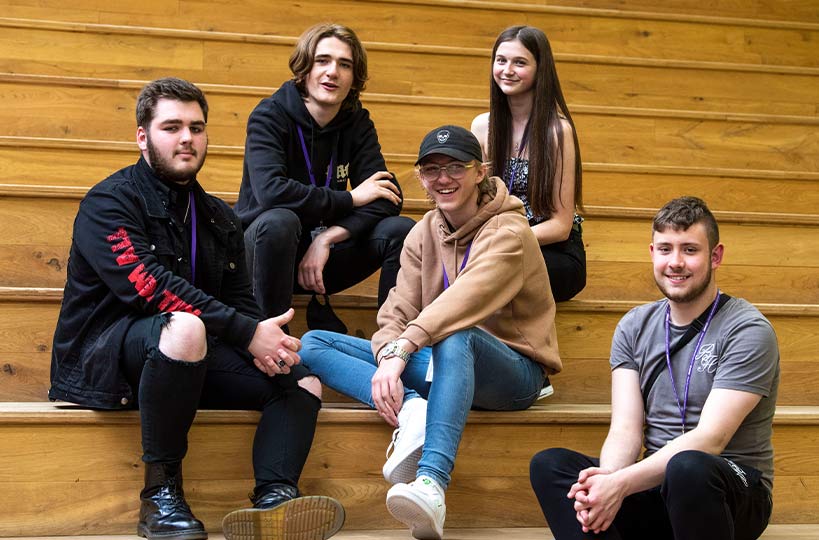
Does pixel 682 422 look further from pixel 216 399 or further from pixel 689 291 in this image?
pixel 216 399

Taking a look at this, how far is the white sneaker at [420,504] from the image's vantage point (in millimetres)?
1704

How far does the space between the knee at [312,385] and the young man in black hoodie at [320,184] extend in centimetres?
21

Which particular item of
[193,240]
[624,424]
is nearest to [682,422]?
[624,424]

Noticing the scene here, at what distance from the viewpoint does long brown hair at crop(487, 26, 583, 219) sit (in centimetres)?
227

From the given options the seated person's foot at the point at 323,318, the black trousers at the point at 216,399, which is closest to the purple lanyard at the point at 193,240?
the black trousers at the point at 216,399

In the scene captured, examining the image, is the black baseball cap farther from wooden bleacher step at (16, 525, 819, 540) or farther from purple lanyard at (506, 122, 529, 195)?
wooden bleacher step at (16, 525, 819, 540)

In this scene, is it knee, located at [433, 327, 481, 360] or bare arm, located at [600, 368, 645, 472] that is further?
knee, located at [433, 327, 481, 360]

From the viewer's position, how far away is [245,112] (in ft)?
9.26

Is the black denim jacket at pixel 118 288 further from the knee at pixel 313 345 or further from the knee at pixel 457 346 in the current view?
the knee at pixel 457 346

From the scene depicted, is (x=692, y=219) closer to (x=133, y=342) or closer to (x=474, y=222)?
(x=474, y=222)

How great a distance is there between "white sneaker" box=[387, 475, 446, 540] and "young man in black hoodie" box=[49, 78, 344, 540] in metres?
0.10

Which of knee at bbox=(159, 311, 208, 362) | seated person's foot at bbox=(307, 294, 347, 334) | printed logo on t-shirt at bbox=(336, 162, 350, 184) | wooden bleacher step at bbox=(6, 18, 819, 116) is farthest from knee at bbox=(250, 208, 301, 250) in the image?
wooden bleacher step at bbox=(6, 18, 819, 116)

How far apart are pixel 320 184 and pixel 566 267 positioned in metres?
0.55

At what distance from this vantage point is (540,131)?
2299 millimetres
